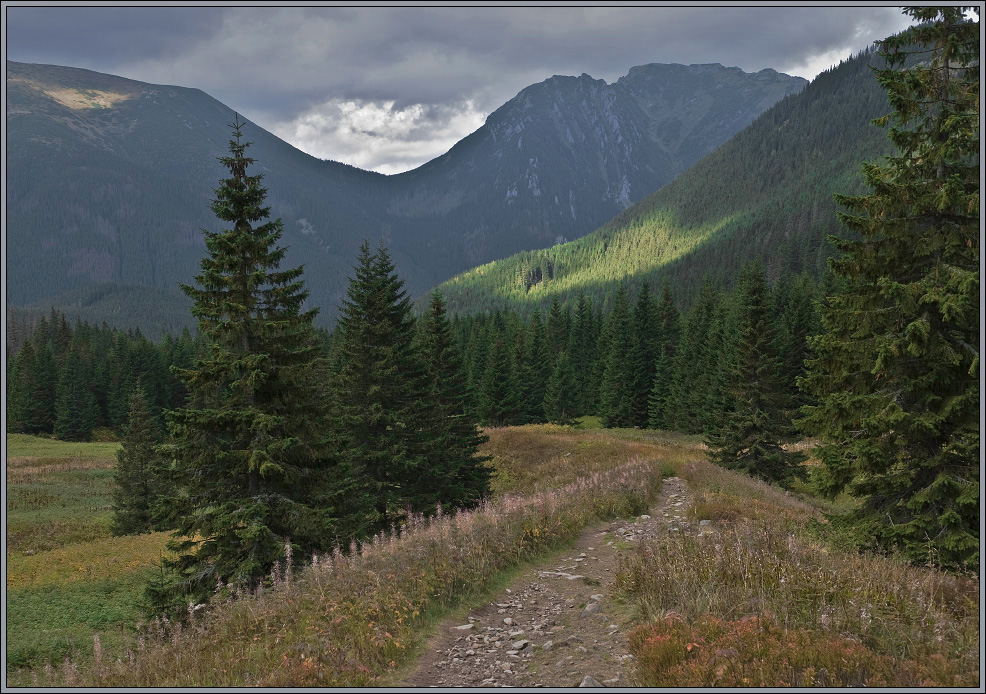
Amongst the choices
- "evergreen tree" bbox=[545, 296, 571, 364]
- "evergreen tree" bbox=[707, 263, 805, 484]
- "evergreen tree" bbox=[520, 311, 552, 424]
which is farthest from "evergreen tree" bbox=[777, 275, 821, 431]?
"evergreen tree" bbox=[545, 296, 571, 364]

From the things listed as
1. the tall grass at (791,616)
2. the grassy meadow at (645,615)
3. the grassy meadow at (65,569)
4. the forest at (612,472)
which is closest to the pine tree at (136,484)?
the grassy meadow at (65,569)

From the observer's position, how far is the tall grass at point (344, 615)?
20.6 feet

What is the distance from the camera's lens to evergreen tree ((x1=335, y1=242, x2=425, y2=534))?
65.6ft

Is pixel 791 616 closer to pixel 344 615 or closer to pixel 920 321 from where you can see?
pixel 920 321

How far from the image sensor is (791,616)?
247 inches

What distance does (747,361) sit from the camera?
27469 millimetres

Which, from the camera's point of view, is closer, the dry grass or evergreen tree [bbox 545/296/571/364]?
the dry grass

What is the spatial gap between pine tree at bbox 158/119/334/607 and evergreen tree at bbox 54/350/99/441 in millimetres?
87934

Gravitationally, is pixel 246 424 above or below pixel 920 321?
below

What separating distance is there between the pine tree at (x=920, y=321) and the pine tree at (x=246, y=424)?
11544 millimetres

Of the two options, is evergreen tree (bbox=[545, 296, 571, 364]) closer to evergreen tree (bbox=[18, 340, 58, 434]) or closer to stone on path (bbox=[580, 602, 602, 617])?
stone on path (bbox=[580, 602, 602, 617])

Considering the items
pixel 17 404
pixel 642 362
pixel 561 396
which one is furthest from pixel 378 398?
pixel 17 404

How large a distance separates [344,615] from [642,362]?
61.5 meters

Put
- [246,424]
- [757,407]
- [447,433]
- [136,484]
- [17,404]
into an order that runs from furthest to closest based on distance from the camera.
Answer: [17,404] → [136,484] → [757,407] → [447,433] → [246,424]
